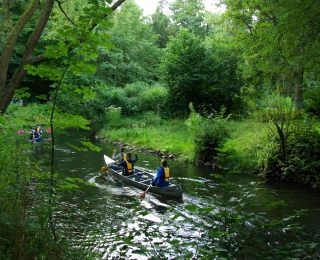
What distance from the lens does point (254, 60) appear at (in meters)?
19.4

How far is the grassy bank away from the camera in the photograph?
14.6m

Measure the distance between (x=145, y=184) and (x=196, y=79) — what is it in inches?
548

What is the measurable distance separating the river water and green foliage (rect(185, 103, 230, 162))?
122cm

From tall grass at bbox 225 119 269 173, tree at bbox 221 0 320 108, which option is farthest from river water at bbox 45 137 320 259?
tree at bbox 221 0 320 108

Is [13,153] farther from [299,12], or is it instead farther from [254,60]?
[254,60]

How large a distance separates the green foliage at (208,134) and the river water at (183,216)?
1.22 metres

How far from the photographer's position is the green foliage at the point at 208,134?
15.0 metres

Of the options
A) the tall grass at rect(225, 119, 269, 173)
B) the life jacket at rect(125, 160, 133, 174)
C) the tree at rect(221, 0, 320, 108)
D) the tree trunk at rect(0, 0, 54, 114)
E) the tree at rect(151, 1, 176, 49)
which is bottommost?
the life jacket at rect(125, 160, 133, 174)

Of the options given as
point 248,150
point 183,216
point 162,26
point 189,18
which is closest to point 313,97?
point 248,150

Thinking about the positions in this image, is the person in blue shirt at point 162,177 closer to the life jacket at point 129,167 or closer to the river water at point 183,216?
the river water at point 183,216

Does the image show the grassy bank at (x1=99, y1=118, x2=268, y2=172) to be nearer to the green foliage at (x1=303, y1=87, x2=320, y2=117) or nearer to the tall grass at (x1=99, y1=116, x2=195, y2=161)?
the tall grass at (x1=99, y1=116, x2=195, y2=161)

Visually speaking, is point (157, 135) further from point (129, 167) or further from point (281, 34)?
point (281, 34)

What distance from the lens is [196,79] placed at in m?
23.7

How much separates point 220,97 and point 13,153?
20.8 m
